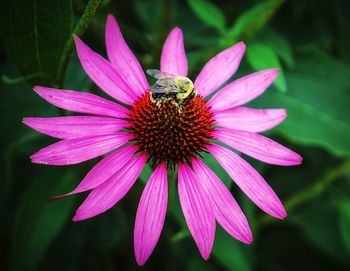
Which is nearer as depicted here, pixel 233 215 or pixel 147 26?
pixel 233 215

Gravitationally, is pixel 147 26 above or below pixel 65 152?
above

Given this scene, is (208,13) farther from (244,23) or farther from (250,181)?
(250,181)

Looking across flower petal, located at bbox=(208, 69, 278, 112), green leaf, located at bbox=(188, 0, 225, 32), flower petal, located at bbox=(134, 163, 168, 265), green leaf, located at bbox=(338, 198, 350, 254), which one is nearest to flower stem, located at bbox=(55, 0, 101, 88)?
flower petal, located at bbox=(134, 163, 168, 265)

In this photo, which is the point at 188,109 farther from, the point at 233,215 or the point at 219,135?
the point at 233,215

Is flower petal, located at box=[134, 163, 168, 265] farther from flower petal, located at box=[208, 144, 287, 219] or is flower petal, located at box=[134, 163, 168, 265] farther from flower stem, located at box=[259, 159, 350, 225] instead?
flower stem, located at box=[259, 159, 350, 225]

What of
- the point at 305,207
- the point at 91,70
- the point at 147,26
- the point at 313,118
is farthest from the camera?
the point at 305,207

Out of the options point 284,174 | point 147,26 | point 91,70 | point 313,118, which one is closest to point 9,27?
point 91,70
